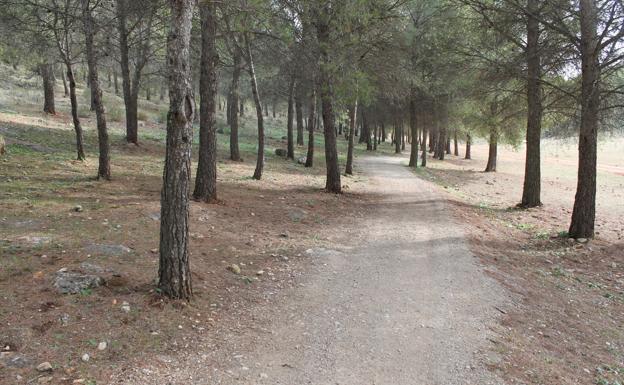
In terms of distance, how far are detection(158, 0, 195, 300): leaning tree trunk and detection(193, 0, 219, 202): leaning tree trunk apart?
5.47 meters

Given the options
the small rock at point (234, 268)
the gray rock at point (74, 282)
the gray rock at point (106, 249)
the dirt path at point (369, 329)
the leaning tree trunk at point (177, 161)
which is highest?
the leaning tree trunk at point (177, 161)

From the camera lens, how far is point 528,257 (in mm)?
9742

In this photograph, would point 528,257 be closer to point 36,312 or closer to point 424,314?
point 424,314

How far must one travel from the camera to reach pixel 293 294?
652 centimetres

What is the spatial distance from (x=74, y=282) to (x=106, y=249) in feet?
4.25

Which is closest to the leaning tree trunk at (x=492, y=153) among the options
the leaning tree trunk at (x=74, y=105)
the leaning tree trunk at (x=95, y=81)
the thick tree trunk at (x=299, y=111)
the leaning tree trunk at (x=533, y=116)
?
the thick tree trunk at (x=299, y=111)

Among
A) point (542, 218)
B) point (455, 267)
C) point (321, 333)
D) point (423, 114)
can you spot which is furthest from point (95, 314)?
point (423, 114)

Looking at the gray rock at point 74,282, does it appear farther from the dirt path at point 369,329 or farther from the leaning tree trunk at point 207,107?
the leaning tree trunk at point 207,107

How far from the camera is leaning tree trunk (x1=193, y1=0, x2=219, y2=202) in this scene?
10312 mm

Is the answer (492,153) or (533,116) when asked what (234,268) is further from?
(492,153)

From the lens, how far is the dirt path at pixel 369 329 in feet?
14.6

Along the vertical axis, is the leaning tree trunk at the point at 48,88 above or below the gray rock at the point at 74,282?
above

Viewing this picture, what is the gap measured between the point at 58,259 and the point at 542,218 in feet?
44.9

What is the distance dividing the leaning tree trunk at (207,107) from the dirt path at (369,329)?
3.80m
